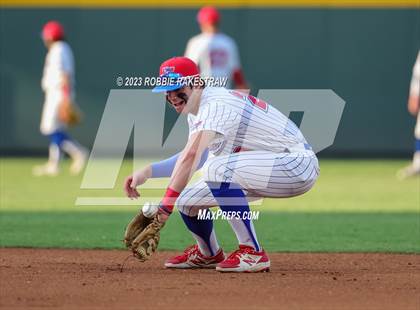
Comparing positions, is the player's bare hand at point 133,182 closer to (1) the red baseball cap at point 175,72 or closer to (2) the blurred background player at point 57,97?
(1) the red baseball cap at point 175,72

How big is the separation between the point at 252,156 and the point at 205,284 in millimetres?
1138

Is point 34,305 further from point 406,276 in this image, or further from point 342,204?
point 342,204

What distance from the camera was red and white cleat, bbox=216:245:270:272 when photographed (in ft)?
25.6

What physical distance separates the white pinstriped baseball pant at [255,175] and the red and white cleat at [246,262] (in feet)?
1.46

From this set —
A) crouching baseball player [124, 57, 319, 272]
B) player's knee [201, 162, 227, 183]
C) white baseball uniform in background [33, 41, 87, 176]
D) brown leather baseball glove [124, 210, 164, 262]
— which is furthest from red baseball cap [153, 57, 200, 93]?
white baseball uniform in background [33, 41, 87, 176]

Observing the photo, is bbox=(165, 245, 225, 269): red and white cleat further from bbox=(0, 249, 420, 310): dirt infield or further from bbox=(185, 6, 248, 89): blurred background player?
bbox=(185, 6, 248, 89): blurred background player

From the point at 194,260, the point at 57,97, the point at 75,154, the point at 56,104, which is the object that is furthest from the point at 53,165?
the point at 194,260

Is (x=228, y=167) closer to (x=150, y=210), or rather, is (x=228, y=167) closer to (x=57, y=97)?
(x=150, y=210)

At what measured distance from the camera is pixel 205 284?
727 cm

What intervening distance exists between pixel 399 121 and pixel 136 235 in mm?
14208

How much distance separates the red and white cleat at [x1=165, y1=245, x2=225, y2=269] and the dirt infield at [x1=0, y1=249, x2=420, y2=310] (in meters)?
0.13

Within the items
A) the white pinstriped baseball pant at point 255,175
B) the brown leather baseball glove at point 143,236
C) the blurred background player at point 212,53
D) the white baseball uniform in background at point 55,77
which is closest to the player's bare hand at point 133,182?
the brown leather baseball glove at point 143,236

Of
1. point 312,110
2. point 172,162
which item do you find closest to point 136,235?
point 172,162

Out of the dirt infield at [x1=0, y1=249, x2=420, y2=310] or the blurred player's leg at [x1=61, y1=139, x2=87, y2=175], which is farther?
the blurred player's leg at [x1=61, y1=139, x2=87, y2=175]
